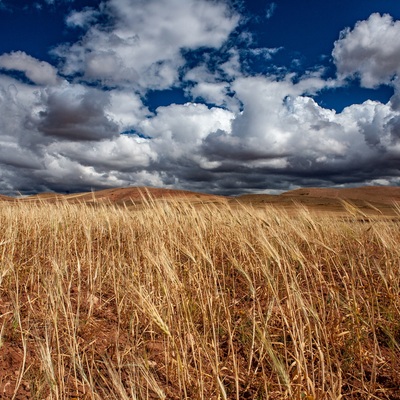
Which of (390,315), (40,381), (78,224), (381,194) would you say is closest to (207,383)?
(40,381)

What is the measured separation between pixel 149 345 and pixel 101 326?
525mm

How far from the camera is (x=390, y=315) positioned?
8.72 ft

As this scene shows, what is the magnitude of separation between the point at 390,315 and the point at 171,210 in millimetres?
2800

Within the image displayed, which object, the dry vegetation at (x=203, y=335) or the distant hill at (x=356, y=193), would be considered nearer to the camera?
the dry vegetation at (x=203, y=335)

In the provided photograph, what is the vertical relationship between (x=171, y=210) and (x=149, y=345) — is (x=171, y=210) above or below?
above

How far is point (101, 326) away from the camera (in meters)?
2.79

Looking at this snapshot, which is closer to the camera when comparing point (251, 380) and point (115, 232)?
point (251, 380)

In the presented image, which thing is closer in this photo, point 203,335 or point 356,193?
point 203,335

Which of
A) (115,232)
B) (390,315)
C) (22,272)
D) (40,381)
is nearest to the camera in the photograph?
(40,381)

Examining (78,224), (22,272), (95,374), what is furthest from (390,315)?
(78,224)

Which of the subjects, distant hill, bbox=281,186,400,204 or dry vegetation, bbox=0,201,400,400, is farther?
distant hill, bbox=281,186,400,204

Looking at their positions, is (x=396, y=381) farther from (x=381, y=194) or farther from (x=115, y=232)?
(x=381, y=194)

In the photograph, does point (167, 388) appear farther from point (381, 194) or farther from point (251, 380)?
point (381, 194)

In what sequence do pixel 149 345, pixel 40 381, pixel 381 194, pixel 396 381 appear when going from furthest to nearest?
pixel 381 194
pixel 149 345
pixel 396 381
pixel 40 381
